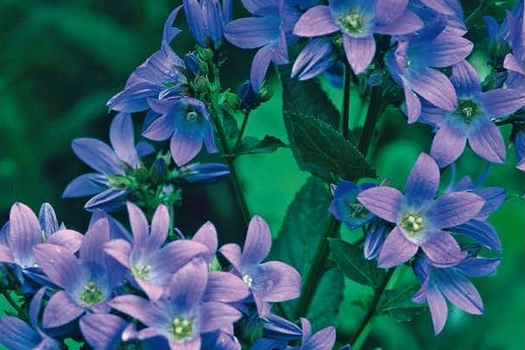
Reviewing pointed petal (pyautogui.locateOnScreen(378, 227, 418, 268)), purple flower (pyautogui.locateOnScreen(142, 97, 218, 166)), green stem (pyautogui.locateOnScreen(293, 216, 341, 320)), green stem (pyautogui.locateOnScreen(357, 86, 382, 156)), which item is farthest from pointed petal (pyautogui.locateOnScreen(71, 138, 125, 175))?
pointed petal (pyautogui.locateOnScreen(378, 227, 418, 268))

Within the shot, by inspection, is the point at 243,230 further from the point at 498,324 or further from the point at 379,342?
the point at 498,324

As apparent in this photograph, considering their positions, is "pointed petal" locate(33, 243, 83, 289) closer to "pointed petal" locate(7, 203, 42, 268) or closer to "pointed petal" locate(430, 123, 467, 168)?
"pointed petal" locate(7, 203, 42, 268)

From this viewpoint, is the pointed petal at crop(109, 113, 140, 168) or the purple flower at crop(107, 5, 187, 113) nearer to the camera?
the purple flower at crop(107, 5, 187, 113)

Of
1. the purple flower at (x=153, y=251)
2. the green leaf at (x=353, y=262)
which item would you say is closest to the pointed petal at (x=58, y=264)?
the purple flower at (x=153, y=251)

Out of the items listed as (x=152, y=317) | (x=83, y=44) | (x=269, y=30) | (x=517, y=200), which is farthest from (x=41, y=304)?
(x=517, y=200)

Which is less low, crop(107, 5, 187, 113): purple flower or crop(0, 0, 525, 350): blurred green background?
crop(107, 5, 187, 113): purple flower

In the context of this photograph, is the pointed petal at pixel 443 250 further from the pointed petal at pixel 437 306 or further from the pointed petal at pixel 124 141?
the pointed petal at pixel 124 141
